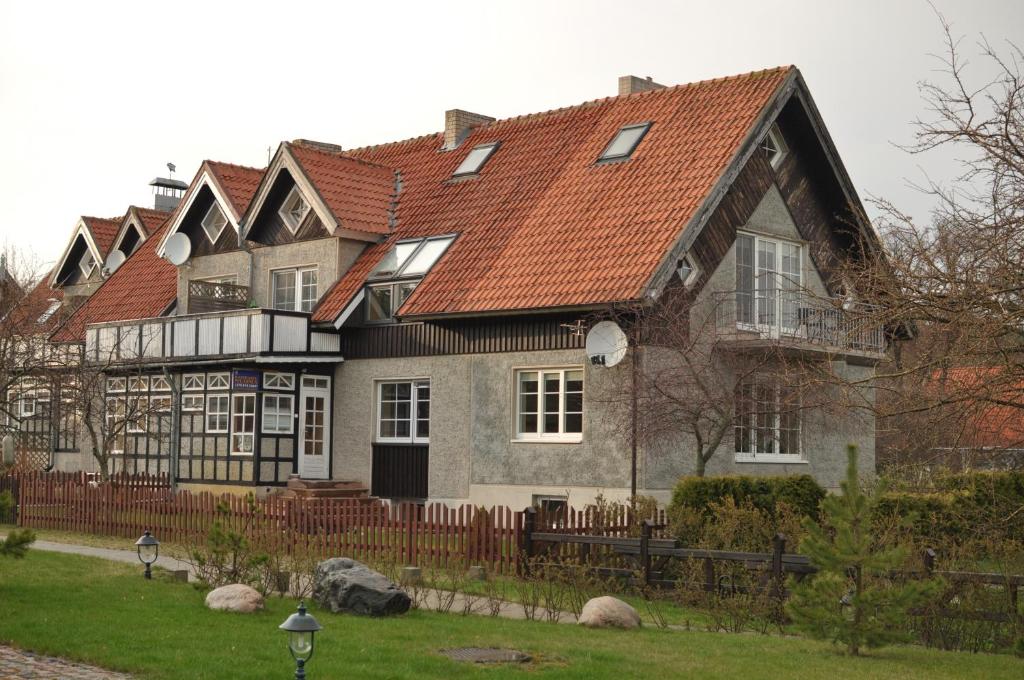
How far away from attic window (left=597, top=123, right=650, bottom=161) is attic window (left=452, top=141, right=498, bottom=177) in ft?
12.6

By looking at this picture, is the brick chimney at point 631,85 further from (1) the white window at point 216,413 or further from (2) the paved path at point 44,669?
(2) the paved path at point 44,669

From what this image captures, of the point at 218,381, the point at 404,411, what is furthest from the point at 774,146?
the point at 218,381

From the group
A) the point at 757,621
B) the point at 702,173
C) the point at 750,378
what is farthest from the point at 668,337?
the point at 757,621

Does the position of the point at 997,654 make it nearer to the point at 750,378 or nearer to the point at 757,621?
the point at 757,621

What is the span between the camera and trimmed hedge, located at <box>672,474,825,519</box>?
19281 millimetres

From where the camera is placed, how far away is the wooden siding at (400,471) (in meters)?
28.0

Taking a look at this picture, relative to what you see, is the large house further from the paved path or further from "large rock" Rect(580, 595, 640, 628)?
the paved path

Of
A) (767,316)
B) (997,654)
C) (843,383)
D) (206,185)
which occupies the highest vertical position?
(206,185)

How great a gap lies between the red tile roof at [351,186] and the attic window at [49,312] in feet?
50.0

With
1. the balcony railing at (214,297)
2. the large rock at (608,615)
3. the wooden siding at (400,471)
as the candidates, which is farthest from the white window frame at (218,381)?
the large rock at (608,615)

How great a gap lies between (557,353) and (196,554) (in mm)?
11215

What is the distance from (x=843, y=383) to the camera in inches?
522

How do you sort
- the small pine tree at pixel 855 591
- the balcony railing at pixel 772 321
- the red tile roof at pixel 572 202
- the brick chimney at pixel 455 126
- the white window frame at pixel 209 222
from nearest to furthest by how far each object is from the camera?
the small pine tree at pixel 855 591 < the balcony railing at pixel 772 321 < the red tile roof at pixel 572 202 < the brick chimney at pixel 455 126 < the white window frame at pixel 209 222

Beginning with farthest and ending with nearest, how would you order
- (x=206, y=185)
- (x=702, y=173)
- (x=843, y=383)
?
(x=206, y=185) → (x=702, y=173) → (x=843, y=383)
